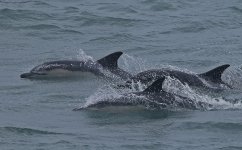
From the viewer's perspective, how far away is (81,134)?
1745 cm

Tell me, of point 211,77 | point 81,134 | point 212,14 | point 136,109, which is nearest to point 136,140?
point 81,134

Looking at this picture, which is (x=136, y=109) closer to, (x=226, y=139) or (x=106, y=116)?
(x=106, y=116)

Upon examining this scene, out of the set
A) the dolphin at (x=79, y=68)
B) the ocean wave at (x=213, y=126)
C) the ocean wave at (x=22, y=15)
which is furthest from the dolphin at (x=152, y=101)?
the ocean wave at (x=22, y=15)

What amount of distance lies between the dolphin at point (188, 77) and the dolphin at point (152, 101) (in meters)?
2.36

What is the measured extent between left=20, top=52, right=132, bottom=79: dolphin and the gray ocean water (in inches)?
12.3

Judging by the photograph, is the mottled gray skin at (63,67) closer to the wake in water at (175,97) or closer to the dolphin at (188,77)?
the wake in water at (175,97)

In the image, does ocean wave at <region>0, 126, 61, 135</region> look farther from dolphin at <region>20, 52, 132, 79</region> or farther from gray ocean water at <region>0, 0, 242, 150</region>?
dolphin at <region>20, 52, 132, 79</region>

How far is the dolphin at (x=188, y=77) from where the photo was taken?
2192 cm

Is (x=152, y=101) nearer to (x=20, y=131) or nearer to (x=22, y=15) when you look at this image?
(x=20, y=131)

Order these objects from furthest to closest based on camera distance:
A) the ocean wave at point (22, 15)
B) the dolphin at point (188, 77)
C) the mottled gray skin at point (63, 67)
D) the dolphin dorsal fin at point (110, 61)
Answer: the ocean wave at point (22, 15), the mottled gray skin at point (63, 67), the dolphin dorsal fin at point (110, 61), the dolphin at point (188, 77)

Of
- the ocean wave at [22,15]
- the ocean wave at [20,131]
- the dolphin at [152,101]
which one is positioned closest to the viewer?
the ocean wave at [20,131]

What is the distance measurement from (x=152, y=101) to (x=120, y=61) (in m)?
7.32

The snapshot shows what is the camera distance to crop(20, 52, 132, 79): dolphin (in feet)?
78.0

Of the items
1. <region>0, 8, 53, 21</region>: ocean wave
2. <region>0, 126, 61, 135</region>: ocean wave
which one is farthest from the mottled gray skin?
<region>0, 8, 53, 21</region>: ocean wave
